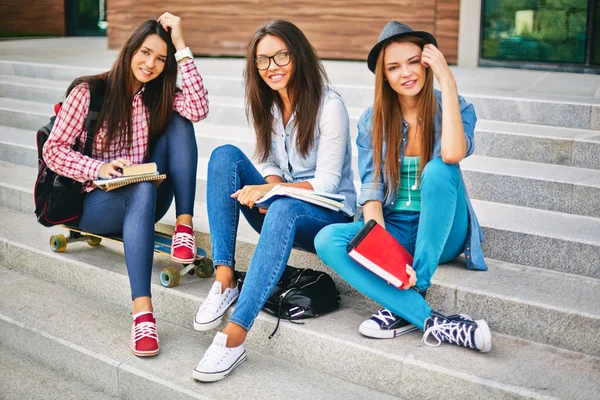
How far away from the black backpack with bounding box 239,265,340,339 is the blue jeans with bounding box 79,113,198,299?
584 millimetres

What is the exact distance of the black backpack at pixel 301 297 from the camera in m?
3.22

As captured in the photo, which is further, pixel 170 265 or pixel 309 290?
pixel 170 265

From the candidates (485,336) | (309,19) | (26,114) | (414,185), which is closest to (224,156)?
(414,185)

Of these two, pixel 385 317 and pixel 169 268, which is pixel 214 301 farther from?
pixel 385 317

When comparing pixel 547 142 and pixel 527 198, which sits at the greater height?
pixel 547 142

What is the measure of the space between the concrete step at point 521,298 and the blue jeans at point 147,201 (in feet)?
2.28

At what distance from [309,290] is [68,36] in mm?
12219

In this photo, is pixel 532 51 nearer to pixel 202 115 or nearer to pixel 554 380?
pixel 202 115

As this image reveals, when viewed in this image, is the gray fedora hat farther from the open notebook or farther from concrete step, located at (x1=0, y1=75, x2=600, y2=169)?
concrete step, located at (x1=0, y1=75, x2=600, y2=169)

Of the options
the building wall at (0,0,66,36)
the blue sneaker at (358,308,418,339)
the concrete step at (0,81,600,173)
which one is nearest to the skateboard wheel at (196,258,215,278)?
the blue sneaker at (358,308,418,339)

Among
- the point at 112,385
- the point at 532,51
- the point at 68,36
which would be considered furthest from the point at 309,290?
the point at 68,36

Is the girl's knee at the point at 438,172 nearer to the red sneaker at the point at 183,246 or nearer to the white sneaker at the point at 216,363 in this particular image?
the white sneaker at the point at 216,363

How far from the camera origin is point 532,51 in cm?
719

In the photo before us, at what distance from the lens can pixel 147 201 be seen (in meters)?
3.36
